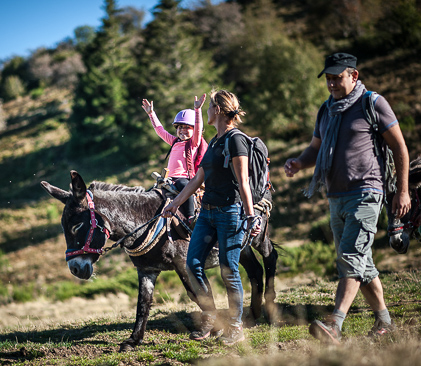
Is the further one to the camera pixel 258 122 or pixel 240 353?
pixel 258 122

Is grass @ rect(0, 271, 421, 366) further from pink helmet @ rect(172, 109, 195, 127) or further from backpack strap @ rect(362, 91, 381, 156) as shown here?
pink helmet @ rect(172, 109, 195, 127)

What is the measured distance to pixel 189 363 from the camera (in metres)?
4.00

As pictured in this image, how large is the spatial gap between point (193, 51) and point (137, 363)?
118ft

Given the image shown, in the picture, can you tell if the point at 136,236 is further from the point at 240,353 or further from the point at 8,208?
the point at 8,208

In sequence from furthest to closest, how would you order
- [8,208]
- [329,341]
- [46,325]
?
[8,208], [46,325], [329,341]

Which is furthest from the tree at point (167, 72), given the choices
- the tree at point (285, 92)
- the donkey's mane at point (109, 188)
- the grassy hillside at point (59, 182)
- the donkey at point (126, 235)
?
the donkey at point (126, 235)

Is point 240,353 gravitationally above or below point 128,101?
below

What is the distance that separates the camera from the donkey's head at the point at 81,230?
478cm

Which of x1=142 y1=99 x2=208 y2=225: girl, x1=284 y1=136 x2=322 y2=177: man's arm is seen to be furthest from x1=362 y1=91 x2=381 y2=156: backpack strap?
x1=142 y1=99 x2=208 y2=225: girl

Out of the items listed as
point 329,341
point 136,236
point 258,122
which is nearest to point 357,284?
point 329,341

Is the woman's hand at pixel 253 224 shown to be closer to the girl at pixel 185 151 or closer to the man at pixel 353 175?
the man at pixel 353 175

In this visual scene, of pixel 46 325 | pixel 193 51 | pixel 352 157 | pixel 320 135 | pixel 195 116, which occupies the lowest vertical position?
pixel 46 325

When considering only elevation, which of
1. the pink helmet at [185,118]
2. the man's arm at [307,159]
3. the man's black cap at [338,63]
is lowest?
the man's arm at [307,159]

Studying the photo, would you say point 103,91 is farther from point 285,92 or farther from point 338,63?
point 338,63
